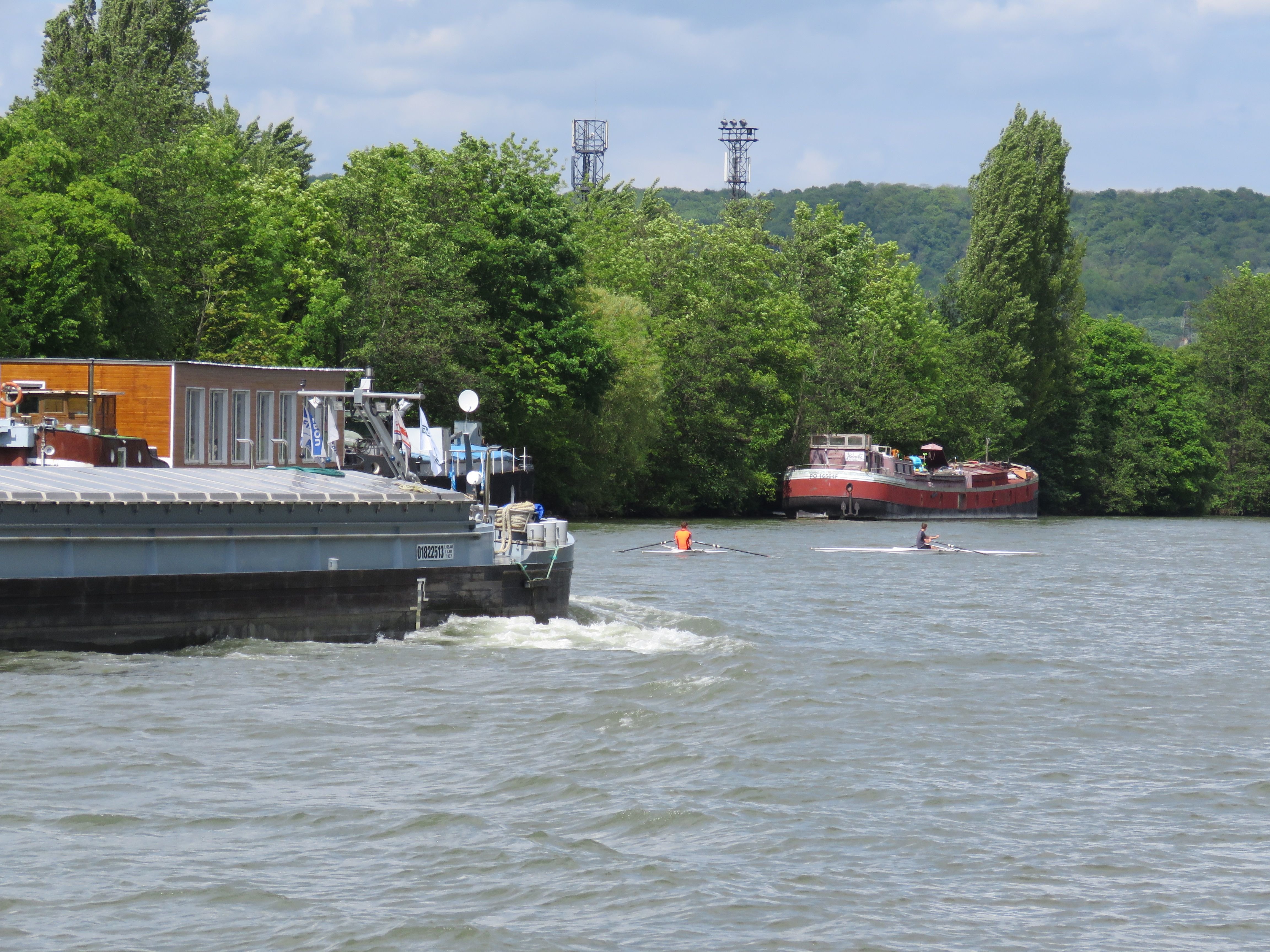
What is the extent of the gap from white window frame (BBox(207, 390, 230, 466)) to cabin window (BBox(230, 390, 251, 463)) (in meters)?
0.07

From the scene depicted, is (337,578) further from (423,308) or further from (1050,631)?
(423,308)

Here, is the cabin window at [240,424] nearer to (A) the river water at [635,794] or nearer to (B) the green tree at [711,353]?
(A) the river water at [635,794]

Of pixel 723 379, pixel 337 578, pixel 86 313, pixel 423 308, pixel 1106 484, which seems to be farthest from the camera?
pixel 1106 484

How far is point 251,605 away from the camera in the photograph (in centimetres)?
2341

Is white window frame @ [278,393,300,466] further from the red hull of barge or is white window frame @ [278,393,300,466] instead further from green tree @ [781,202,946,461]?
green tree @ [781,202,946,461]

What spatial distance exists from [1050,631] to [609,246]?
173 ft

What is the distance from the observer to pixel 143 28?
274 feet

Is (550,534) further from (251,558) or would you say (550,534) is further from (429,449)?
(429,449)

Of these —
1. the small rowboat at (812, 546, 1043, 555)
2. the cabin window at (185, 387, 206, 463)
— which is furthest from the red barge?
the cabin window at (185, 387, 206, 463)

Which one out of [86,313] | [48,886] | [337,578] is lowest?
[48,886]

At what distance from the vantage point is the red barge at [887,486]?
79.9 m

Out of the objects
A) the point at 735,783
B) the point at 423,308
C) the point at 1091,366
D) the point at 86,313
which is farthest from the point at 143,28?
the point at 735,783

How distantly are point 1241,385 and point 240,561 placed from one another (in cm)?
9900

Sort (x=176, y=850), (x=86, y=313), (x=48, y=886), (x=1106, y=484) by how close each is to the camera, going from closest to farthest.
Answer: (x=48, y=886) < (x=176, y=850) < (x=86, y=313) < (x=1106, y=484)
